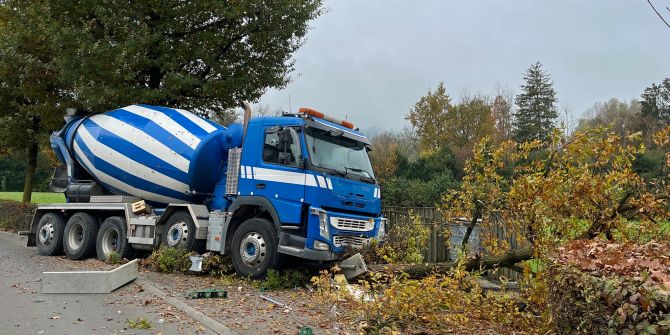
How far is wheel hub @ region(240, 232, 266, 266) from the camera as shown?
29.6 feet

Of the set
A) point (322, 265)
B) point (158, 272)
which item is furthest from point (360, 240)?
point (158, 272)

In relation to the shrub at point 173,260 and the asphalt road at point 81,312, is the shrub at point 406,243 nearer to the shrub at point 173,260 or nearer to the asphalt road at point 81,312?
the shrub at point 173,260

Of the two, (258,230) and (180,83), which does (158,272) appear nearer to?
(258,230)

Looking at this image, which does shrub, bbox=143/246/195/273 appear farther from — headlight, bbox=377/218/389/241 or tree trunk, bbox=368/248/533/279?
tree trunk, bbox=368/248/533/279

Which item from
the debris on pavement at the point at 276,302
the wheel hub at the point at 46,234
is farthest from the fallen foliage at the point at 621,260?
the wheel hub at the point at 46,234

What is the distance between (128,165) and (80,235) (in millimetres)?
2645

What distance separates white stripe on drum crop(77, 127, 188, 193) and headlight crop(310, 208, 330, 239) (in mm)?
3582

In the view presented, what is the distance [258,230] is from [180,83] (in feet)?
23.2

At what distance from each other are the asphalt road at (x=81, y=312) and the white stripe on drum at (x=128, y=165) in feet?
9.49

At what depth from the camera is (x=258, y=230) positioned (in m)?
9.12

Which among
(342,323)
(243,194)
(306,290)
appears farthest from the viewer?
(243,194)

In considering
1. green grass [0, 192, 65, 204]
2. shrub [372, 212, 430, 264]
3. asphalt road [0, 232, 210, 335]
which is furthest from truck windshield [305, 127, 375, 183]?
green grass [0, 192, 65, 204]

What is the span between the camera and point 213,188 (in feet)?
35.5

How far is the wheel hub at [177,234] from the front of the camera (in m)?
10.4
